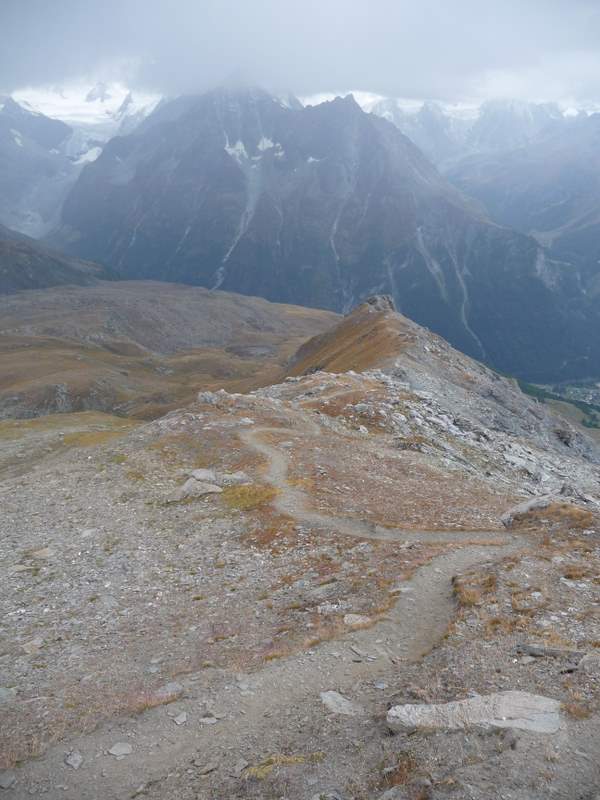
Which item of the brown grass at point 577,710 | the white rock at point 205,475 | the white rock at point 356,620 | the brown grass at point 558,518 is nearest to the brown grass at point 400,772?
the brown grass at point 577,710

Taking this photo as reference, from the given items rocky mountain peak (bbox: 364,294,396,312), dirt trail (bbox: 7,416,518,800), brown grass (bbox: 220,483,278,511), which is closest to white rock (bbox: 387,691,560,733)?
dirt trail (bbox: 7,416,518,800)

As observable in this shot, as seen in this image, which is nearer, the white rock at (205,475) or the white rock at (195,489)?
the white rock at (195,489)

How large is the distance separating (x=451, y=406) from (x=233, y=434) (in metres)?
32.5

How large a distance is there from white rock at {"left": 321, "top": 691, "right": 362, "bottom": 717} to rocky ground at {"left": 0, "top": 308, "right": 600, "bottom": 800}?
58 millimetres

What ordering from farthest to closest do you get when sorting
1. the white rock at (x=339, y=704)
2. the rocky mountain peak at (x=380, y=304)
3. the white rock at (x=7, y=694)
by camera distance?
1. the rocky mountain peak at (x=380, y=304)
2. the white rock at (x=7, y=694)
3. the white rock at (x=339, y=704)

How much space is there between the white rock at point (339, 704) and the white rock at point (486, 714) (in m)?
1.54

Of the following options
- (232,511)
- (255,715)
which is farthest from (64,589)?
(255,715)

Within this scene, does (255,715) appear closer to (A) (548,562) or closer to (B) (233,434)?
(A) (548,562)

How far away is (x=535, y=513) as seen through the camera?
31969 millimetres

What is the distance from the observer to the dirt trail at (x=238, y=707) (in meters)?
15.7

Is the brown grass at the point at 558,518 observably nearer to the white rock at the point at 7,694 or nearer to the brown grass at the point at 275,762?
the brown grass at the point at 275,762

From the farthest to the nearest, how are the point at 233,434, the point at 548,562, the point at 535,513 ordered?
1. the point at 233,434
2. the point at 535,513
3. the point at 548,562

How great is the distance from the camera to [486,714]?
49.5 feet

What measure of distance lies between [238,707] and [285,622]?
5.29 metres
